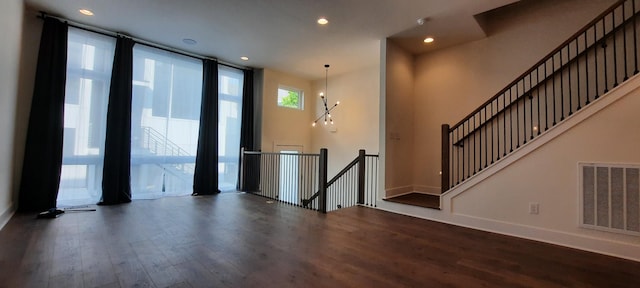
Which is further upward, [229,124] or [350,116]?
[350,116]

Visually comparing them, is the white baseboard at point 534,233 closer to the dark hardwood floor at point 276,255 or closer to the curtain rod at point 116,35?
the dark hardwood floor at point 276,255

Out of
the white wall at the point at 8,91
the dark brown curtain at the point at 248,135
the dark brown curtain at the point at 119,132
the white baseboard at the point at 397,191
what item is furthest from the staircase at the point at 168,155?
the white baseboard at the point at 397,191

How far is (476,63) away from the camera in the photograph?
503 cm

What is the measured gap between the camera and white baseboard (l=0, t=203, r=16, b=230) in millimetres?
3485

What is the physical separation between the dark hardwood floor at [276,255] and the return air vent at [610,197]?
366mm

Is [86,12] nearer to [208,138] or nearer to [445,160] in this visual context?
[208,138]

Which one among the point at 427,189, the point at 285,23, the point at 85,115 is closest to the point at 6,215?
the point at 85,115

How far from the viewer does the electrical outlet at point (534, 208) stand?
342cm

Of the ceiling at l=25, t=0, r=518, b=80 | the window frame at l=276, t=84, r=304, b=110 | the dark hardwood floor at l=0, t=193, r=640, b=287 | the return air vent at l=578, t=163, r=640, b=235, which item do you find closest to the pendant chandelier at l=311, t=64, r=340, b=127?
the window frame at l=276, t=84, r=304, b=110

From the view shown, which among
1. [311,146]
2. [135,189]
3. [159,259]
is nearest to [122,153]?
[135,189]

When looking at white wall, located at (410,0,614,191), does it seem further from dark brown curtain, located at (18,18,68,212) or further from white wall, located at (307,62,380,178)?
dark brown curtain, located at (18,18,68,212)

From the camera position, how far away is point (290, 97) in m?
7.87

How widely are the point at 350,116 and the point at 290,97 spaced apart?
1904 millimetres

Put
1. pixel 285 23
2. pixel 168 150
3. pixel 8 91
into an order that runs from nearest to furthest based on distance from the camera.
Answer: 1. pixel 8 91
2. pixel 285 23
3. pixel 168 150
